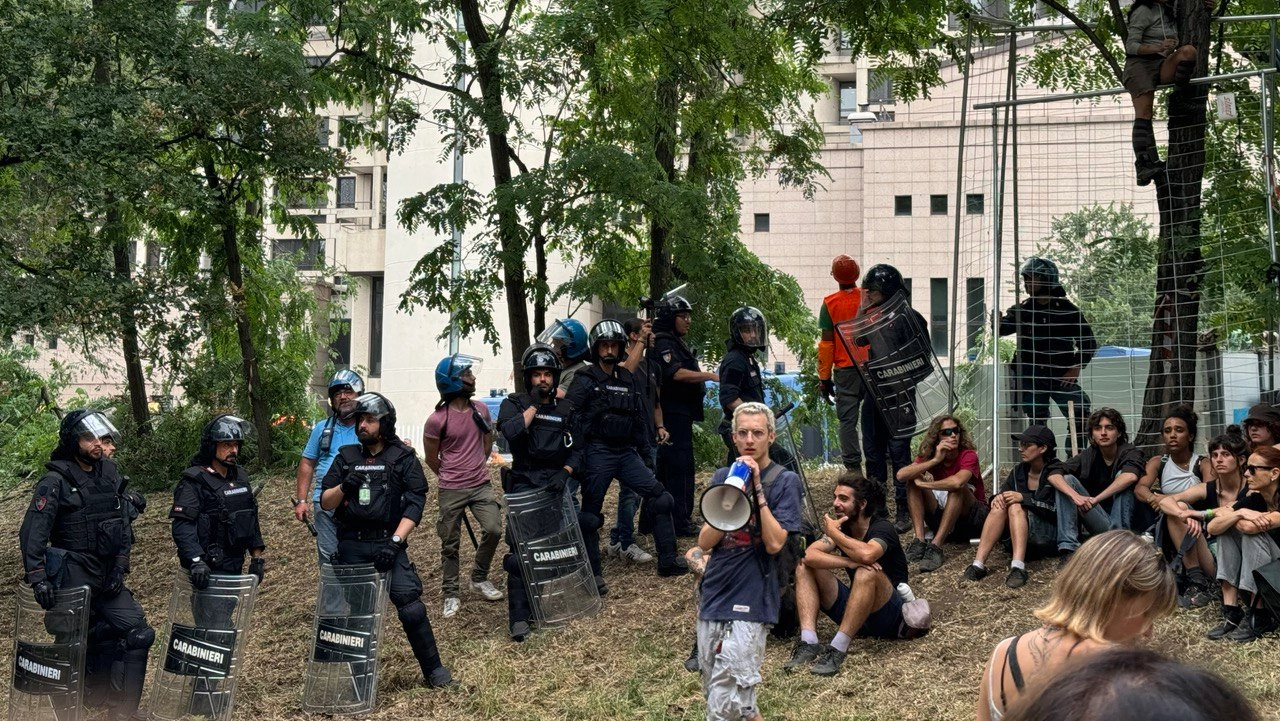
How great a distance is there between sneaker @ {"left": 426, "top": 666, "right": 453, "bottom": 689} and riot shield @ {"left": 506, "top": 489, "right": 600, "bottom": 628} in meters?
1.11

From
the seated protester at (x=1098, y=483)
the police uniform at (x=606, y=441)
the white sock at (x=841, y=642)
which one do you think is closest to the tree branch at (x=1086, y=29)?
the seated protester at (x=1098, y=483)

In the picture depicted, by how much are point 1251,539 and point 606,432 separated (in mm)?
4600

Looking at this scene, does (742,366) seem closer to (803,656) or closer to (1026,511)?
(1026,511)

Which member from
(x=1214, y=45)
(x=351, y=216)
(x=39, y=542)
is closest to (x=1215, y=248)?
(x=1214, y=45)

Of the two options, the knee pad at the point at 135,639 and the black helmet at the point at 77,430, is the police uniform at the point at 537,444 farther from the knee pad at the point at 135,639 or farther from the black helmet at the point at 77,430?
the black helmet at the point at 77,430

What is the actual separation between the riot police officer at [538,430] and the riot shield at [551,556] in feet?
0.41

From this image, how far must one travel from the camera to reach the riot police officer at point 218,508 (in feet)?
30.1

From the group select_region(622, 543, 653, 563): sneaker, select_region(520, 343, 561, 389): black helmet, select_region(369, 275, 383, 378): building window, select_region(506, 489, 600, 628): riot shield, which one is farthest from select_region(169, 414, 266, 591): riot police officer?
select_region(369, 275, 383, 378): building window

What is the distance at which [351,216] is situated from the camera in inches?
1730

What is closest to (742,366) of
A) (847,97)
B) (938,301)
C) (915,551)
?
(915,551)

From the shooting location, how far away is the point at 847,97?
41.5 metres

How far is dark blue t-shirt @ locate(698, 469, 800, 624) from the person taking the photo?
6598 mm

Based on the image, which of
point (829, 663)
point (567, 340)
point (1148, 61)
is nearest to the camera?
point (829, 663)

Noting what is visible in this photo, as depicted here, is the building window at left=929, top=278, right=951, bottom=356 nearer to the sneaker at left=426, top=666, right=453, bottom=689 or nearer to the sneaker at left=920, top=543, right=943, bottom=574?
the sneaker at left=920, top=543, right=943, bottom=574
